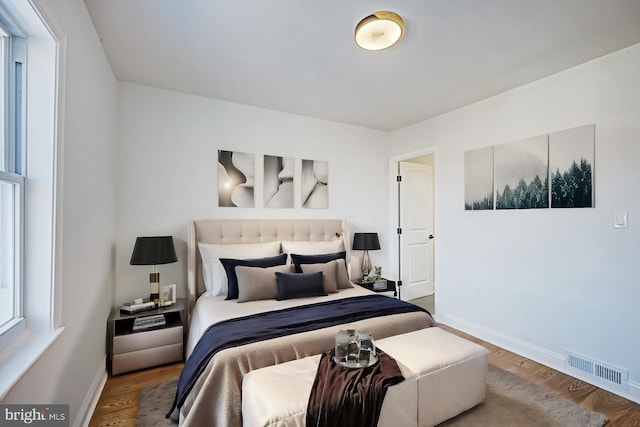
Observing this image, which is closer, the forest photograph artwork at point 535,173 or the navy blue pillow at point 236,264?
the forest photograph artwork at point 535,173

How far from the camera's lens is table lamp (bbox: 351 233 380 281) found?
3.93 meters

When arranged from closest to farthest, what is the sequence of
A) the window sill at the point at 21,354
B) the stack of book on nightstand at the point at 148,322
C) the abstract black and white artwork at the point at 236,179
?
the window sill at the point at 21,354
the stack of book on nightstand at the point at 148,322
the abstract black and white artwork at the point at 236,179

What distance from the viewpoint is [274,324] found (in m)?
2.01

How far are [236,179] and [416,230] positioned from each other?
114 inches

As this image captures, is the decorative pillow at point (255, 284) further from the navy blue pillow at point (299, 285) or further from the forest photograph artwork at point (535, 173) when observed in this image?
the forest photograph artwork at point (535, 173)

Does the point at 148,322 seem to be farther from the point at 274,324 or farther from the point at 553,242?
the point at 553,242

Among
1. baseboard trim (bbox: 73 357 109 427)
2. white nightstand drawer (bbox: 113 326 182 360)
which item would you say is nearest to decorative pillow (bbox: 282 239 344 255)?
white nightstand drawer (bbox: 113 326 182 360)

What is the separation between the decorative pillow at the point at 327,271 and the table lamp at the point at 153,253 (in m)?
1.27

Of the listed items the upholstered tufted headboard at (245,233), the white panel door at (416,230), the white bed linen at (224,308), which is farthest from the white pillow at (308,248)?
the white panel door at (416,230)

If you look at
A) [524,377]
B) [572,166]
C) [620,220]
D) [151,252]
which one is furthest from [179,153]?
[620,220]

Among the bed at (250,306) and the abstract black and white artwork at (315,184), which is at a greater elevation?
the abstract black and white artwork at (315,184)

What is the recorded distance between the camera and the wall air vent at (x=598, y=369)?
7.28 feet

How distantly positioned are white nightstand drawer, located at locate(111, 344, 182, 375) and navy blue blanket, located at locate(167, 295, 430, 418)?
745 mm

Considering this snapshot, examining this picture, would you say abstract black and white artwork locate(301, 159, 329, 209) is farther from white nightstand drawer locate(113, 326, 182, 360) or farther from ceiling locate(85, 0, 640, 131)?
white nightstand drawer locate(113, 326, 182, 360)
